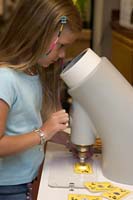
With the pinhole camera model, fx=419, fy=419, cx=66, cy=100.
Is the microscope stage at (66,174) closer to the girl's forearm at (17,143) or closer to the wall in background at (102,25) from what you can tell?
the girl's forearm at (17,143)

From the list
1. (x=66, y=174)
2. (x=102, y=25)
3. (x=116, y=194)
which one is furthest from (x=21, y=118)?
(x=102, y=25)

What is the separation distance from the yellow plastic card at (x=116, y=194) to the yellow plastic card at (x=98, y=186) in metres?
0.02

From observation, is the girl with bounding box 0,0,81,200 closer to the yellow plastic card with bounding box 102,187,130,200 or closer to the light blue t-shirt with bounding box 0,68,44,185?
the light blue t-shirt with bounding box 0,68,44,185

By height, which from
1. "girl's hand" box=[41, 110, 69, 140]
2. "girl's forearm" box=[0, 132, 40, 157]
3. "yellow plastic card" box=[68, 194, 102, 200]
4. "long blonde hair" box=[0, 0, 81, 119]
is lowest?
"yellow plastic card" box=[68, 194, 102, 200]

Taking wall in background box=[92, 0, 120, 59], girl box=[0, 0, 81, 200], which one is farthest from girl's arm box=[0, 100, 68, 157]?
wall in background box=[92, 0, 120, 59]

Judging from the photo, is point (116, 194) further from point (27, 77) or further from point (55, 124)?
point (27, 77)

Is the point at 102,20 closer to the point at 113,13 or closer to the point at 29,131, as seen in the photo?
the point at 113,13

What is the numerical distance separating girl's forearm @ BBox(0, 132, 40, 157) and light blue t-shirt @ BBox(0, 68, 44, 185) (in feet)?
0.22

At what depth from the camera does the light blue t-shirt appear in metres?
1.02

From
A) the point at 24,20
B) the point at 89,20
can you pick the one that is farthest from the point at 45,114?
the point at 89,20

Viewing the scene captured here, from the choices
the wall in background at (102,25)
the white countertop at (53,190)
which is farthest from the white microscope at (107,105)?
the wall in background at (102,25)

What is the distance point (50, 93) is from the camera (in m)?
1.22

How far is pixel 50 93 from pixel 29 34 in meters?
0.25

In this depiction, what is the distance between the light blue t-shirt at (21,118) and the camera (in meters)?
1.02
